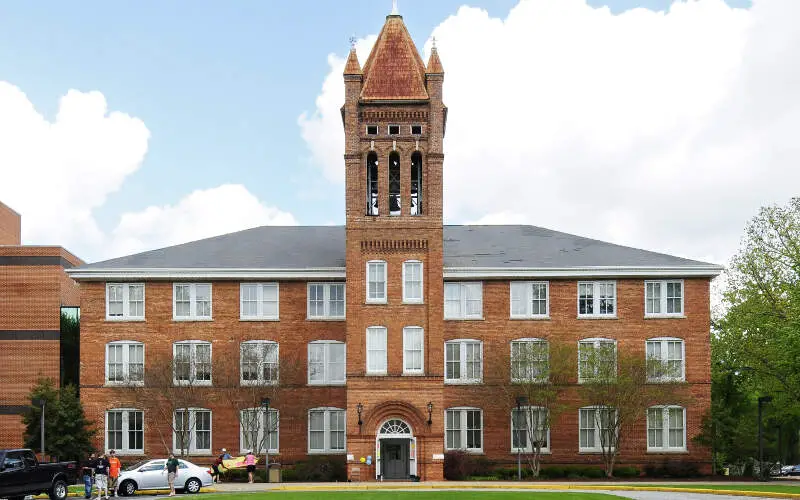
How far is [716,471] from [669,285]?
1001cm

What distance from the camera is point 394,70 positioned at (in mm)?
50094

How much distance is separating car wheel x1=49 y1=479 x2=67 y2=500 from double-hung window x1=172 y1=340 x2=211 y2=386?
1339 cm

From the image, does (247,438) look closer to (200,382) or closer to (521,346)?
(200,382)

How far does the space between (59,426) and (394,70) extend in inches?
889

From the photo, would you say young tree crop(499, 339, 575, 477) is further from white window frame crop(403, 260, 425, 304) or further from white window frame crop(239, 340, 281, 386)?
white window frame crop(239, 340, 281, 386)

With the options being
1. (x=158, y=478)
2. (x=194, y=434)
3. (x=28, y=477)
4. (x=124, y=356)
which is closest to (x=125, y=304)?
(x=124, y=356)

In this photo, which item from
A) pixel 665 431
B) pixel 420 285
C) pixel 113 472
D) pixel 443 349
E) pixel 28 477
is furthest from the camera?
pixel 665 431

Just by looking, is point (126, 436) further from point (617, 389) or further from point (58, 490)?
point (617, 389)

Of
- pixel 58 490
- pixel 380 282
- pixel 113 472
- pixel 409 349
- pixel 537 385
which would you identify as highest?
pixel 380 282

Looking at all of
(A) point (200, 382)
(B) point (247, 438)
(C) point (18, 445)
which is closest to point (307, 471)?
(B) point (247, 438)

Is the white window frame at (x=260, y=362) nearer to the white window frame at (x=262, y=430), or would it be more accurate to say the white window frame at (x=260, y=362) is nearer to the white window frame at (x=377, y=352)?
the white window frame at (x=262, y=430)

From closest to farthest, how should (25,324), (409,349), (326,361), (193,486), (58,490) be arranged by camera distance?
(58,490) → (193,486) → (409,349) → (326,361) → (25,324)

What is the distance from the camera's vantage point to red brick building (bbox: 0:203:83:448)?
5494 cm

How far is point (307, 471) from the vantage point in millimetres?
50125
